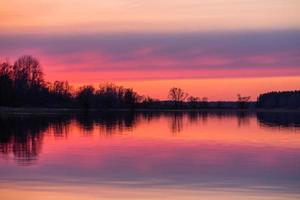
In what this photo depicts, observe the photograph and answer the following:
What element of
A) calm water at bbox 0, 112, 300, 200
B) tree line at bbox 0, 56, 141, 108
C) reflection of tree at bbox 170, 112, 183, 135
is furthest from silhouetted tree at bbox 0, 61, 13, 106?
calm water at bbox 0, 112, 300, 200

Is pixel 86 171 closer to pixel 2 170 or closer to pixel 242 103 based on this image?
pixel 2 170

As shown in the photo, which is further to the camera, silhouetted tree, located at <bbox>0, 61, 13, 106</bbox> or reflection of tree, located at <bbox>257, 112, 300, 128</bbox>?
silhouetted tree, located at <bbox>0, 61, 13, 106</bbox>

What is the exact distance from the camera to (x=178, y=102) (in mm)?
172375

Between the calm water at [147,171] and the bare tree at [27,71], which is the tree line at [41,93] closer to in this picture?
the bare tree at [27,71]

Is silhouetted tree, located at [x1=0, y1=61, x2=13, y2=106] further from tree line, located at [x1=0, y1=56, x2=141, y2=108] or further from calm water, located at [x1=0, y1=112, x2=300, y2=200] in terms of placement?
calm water, located at [x1=0, y1=112, x2=300, y2=200]

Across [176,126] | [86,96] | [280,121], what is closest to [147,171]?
[176,126]

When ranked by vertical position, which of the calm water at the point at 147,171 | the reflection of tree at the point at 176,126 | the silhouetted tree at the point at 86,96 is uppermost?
the silhouetted tree at the point at 86,96

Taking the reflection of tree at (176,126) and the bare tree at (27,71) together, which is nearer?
the reflection of tree at (176,126)

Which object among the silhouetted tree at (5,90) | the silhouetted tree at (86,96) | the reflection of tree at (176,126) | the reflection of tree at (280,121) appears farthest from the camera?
the silhouetted tree at (86,96)

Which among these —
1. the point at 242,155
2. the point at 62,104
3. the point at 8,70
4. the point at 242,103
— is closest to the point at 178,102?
the point at 242,103

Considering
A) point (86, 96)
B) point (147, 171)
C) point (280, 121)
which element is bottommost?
point (147, 171)

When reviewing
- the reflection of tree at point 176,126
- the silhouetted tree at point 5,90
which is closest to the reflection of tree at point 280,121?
the reflection of tree at point 176,126

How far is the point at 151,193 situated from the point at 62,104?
393 feet

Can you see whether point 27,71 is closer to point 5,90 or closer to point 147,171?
point 5,90
